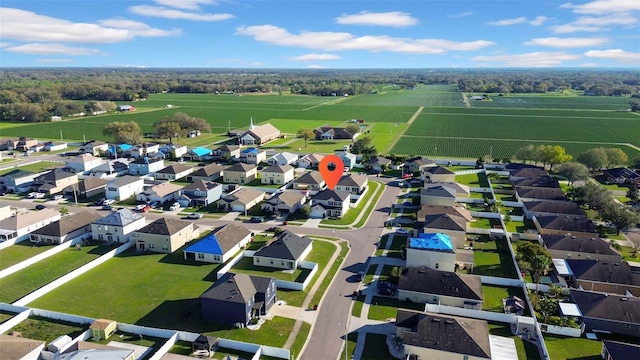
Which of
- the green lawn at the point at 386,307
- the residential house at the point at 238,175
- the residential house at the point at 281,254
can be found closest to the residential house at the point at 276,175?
the residential house at the point at 238,175

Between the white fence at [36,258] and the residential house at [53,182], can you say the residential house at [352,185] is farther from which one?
the residential house at [53,182]

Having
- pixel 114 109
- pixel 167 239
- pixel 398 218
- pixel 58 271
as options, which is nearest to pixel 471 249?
pixel 398 218

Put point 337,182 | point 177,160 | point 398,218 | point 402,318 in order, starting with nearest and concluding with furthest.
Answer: point 402,318 < point 398,218 < point 337,182 < point 177,160

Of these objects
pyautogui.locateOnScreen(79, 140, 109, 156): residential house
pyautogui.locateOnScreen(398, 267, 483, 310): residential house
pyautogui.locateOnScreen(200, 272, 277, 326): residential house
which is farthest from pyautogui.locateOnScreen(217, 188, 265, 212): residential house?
pyautogui.locateOnScreen(79, 140, 109, 156): residential house

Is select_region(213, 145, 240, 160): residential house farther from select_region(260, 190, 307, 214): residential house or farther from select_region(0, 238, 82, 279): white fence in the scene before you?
select_region(0, 238, 82, 279): white fence

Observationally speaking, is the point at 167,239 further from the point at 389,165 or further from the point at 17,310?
the point at 389,165
